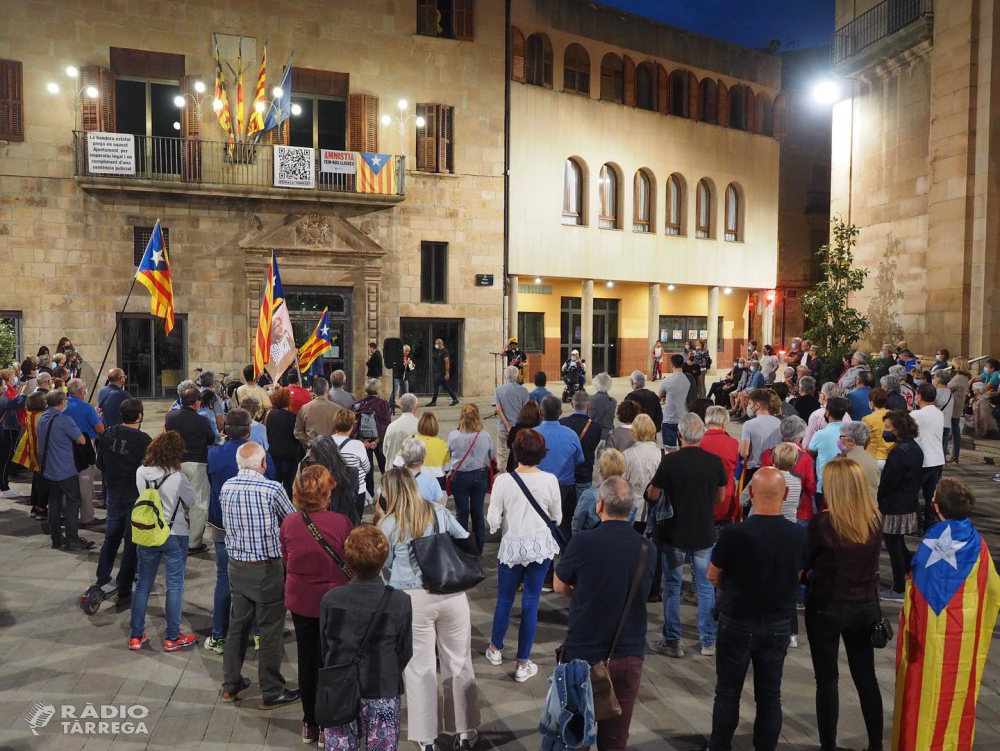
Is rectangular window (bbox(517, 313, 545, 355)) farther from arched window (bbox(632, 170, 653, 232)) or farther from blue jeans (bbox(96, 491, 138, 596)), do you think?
blue jeans (bbox(96, 491, 138, 596))

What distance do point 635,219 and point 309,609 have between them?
25823 millimetres

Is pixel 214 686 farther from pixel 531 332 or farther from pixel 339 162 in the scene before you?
pixel 531 332

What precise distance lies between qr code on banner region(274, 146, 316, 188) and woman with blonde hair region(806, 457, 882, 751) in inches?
772

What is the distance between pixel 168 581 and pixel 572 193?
22775 mm

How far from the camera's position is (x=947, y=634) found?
14.9 ft

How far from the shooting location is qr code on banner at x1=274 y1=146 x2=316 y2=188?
2194 centimetres

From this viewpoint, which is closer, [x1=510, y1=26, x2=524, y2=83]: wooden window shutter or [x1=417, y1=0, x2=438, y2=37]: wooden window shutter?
[x1=417, y1=0, x2=438, y2=37]: wooden window shutter

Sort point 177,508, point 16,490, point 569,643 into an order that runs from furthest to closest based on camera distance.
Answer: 1. point 16,490
2. point 177,508
3. point 569,643

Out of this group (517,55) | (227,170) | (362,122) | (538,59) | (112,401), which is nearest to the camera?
(112,401)

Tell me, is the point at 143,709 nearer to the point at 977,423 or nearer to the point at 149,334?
the point at 977,423

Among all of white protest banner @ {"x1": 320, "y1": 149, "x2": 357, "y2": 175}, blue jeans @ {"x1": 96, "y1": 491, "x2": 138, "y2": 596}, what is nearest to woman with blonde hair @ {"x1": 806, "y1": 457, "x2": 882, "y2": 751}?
blue jeans @ {"x1": 96, "y1": 491, "x2": 138, "y2": 596}

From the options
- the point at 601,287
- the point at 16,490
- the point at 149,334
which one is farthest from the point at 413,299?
the point at 16,490

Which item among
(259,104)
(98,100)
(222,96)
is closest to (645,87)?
(259,104)

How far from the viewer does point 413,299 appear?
23703 millimetres
